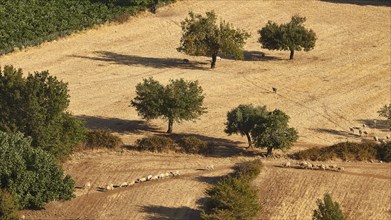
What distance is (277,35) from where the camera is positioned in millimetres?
77750

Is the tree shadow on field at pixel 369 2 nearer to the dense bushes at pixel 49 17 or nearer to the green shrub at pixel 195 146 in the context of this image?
the dense bushes at pixel 49 17

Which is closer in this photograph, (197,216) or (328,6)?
(197,216)

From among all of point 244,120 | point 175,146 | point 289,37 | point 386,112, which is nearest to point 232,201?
point 175,146

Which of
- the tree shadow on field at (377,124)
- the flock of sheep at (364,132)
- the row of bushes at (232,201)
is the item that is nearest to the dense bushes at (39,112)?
the row of bushes at (232,201)

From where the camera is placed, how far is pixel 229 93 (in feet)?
224

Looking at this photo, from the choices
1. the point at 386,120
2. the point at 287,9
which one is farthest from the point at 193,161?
the point at 287,9

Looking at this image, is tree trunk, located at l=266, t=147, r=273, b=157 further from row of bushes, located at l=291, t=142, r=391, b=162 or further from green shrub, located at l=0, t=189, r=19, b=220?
green shrub, located at l=0, t=189, r=19, b=220

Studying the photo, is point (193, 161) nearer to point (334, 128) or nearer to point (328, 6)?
point (334, 128)

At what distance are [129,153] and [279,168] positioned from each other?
1204 centimetres

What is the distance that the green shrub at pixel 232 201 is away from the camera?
4128 cm

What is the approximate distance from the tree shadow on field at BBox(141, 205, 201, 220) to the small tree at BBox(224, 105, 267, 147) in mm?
11911

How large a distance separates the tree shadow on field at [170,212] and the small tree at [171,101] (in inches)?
528

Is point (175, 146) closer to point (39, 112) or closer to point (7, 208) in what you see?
point (39, 112)

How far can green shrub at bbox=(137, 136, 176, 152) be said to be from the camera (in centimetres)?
5378
